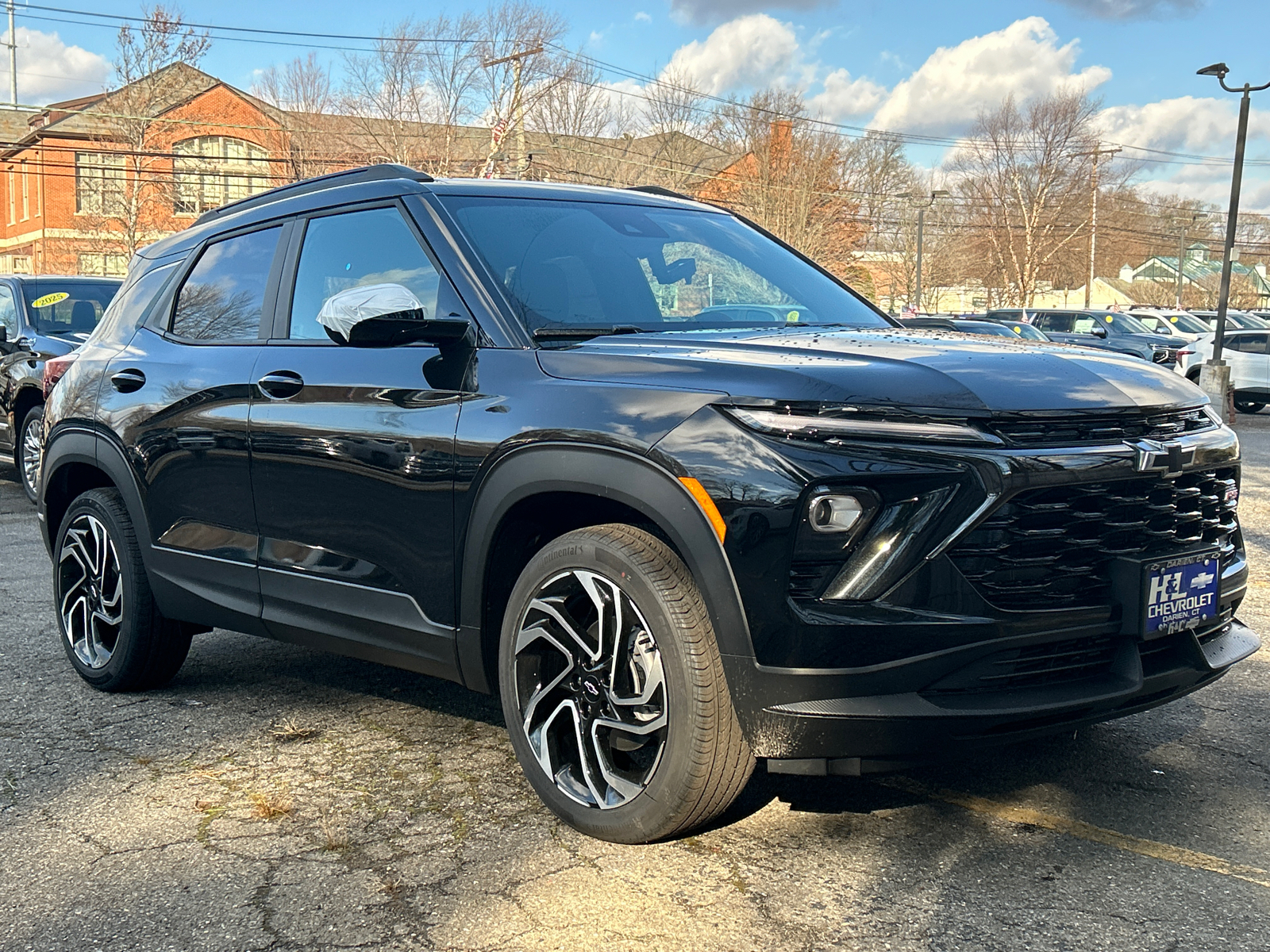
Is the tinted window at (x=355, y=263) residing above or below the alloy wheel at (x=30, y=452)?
above

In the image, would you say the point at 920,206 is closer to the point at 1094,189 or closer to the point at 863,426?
the point at 1094,189

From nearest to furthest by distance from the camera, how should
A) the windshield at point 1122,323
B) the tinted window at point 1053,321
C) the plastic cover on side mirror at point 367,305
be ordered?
the plastic cover on side mirror at point 367,305
the windshield at point 1122,323
the tinted window at point 1053,321

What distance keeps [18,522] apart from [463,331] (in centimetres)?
713

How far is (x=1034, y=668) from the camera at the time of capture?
2768 mm

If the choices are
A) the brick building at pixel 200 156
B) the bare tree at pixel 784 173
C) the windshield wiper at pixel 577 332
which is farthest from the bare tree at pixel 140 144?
the windshield wiper at pixel 577 332

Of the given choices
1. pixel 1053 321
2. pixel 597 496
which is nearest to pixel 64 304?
pixel 597 496

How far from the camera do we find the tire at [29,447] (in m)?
9.94

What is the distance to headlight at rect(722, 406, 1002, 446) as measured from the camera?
2641mm

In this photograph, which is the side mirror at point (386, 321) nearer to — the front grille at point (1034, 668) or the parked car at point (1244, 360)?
the front grille at point (1034, 668)

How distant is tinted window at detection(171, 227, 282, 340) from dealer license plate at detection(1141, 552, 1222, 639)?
2.87m

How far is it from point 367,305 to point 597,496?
2.99 ft

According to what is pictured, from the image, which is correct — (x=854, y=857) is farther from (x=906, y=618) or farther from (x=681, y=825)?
(x=906, y=618)

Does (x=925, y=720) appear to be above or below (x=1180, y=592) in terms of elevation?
below

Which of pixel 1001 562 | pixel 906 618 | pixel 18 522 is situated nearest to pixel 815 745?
pixel 906 618
